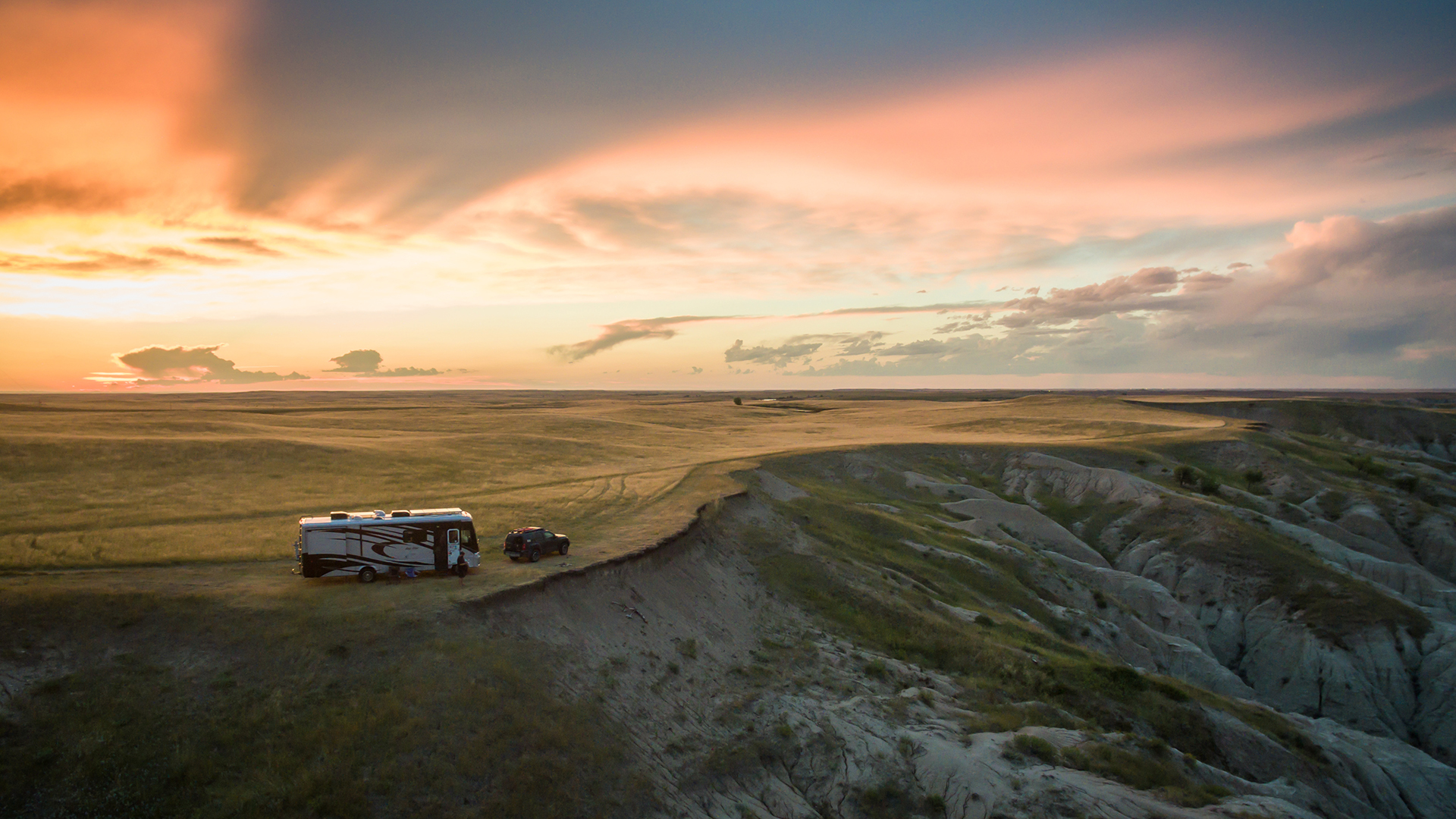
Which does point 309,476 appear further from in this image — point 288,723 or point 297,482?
point 288,723

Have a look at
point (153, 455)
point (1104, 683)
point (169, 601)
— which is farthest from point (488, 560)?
point (153, 455)

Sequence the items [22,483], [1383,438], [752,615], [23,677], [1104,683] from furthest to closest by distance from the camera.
→ 1. [1383,438]
2. [22,483]
3. [752,615]
4. [1104,683]
5. [23,677]

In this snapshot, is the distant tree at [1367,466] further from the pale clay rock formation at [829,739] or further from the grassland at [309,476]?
the pale clay rock formation at [829,739]

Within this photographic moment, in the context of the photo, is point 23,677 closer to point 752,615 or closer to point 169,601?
point 169,601

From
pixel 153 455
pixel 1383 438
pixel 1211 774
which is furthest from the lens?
pixel 1383 438

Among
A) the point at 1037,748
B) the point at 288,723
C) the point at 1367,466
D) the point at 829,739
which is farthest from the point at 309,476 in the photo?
the point at 1367,466

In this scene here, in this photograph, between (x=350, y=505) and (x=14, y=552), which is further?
(x=350, y=505)

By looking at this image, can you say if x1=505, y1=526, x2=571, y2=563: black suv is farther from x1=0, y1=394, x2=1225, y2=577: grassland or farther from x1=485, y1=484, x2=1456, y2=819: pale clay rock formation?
x1=485, y1=484, x2=1456, y2=819: pale clay rock formation

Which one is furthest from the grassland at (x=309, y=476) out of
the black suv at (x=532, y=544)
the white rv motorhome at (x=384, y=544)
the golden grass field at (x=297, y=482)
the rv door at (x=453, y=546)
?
the white rv motorhome at (x=384, y=544)
